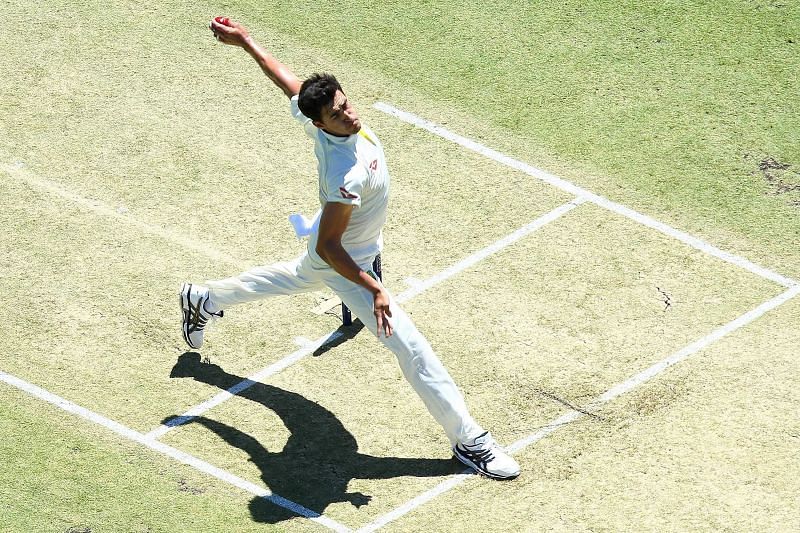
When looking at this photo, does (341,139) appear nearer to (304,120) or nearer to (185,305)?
(304,120)

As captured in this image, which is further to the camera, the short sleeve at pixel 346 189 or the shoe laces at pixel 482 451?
the shoe laces at pixel 482 451

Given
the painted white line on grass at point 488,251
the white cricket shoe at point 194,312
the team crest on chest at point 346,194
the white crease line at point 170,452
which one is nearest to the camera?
the team crest on chest at point 346,194

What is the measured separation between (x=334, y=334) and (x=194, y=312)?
3.58 ft

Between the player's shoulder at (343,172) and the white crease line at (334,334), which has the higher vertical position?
the player's shoulder at (343,172)

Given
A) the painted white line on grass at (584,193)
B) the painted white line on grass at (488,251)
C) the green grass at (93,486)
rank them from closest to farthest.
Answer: the green grass at (93,486)
the painted white line on grass at (488,251)
the painted white line on grass at (584,193)

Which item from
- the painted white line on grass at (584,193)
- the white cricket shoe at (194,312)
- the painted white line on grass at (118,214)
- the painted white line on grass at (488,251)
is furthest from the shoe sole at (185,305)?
the painted white line on grass at (584,193)

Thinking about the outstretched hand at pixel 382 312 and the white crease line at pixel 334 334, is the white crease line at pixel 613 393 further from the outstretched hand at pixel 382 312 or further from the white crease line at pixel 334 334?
the white crease line at pixel 334 334

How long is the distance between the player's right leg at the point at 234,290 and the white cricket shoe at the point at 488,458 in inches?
60.5

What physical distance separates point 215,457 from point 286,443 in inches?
19.5

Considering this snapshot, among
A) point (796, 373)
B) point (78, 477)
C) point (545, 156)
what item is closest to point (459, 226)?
point (545, 156)

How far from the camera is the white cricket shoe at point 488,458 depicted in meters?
9.45

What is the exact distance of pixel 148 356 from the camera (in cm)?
1071

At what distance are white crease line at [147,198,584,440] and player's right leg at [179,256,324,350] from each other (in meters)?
0.53

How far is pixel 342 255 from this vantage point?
906 cm
